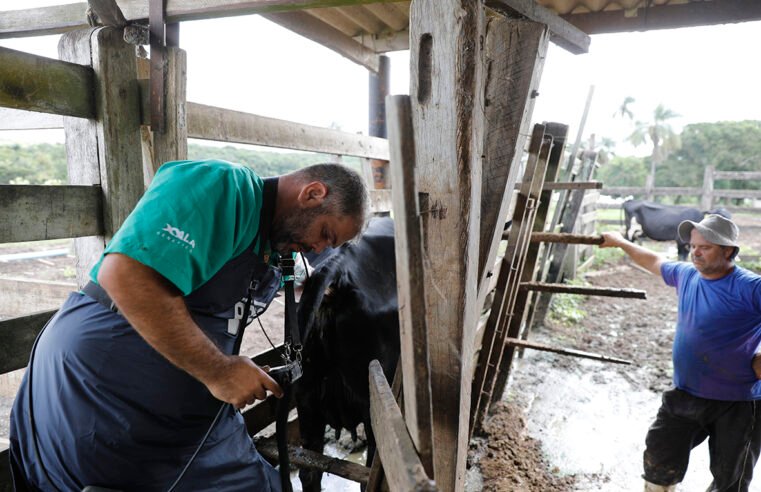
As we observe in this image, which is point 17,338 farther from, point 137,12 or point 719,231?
point 719,231

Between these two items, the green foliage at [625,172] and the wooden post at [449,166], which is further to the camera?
the green foliage at [625,172]

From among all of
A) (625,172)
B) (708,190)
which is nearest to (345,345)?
(708,190)

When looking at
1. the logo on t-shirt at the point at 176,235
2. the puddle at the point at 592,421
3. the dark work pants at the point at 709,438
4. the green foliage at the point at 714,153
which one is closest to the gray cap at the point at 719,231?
the dark work pants at the point at 709,438

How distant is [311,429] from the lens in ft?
8.83

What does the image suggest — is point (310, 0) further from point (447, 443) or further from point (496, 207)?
point (447, 443)

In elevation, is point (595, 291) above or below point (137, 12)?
below

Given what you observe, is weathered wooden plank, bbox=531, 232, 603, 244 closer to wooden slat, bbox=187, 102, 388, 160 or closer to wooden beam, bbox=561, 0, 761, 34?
wooden beam, bbox=561, 0, 761, 34

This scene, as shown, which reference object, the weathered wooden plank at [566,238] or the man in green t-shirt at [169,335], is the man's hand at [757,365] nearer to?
the weathered wooden plank at [566,238]

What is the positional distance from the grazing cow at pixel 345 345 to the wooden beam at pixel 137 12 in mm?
1185

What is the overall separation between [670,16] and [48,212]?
3316 millimetres

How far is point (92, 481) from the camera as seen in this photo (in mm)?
1559

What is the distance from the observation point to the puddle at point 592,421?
11.1 ft

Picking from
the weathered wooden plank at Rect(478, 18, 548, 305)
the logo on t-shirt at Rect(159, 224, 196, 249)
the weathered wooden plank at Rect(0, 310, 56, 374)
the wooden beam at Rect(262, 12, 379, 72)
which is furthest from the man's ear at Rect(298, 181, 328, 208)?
the wooden beam at Rect(262, 12, 379, 72)

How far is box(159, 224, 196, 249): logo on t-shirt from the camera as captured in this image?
4.25ft
